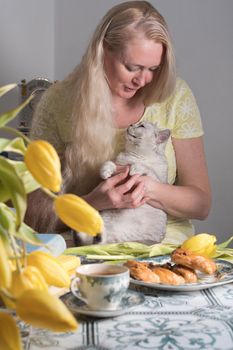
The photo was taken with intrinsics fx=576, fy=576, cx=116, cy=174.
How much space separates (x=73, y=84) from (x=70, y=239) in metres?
0.51

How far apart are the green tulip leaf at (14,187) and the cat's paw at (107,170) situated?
3.47 feet

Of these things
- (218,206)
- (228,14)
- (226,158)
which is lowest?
(218,206)

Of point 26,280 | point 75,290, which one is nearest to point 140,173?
point 75,290

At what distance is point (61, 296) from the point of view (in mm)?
804

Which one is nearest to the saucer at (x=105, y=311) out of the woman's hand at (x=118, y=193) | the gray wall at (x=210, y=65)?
the woman's hand at (x=118, y=193)

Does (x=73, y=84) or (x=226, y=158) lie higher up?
(x=73, y=84)

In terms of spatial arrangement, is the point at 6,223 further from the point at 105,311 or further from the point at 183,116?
the point at 183,116

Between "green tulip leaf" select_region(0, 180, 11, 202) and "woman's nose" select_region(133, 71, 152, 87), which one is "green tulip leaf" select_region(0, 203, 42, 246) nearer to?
"green tulip leaf" select_region(0, 180, 11, 202)

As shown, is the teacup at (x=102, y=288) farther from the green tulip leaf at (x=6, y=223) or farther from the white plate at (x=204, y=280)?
the green tulip leaf at (x=6, y=223)

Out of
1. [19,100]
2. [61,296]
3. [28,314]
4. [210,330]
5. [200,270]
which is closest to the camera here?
[28,314]

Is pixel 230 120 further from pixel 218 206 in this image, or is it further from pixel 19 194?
pixel 19 194

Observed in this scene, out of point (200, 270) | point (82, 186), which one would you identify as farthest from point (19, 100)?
point (200, 270)

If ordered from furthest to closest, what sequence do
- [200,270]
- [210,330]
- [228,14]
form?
[228,14], [200,270], [210,330]

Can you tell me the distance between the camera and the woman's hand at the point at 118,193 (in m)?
1.55
